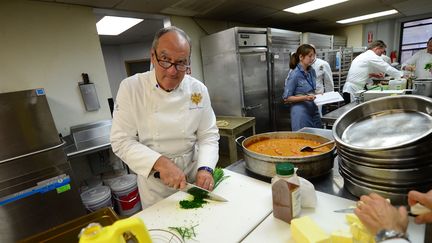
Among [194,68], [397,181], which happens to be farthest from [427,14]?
[397,181]

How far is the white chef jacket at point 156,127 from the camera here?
1.34 m

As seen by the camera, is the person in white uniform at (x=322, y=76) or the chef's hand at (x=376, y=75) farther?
the chef's hand at (x=376, y=75)

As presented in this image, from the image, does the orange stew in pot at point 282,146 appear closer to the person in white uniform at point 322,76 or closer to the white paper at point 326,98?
the white paper at point 326,98

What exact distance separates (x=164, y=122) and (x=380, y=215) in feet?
3.61

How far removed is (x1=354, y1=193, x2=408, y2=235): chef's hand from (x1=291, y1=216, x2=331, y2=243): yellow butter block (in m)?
0.13

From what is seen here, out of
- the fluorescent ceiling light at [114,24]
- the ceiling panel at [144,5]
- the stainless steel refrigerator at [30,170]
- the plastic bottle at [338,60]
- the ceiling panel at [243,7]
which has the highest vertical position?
the fluorescent ceiling light at [114,24]

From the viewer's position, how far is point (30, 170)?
206cm

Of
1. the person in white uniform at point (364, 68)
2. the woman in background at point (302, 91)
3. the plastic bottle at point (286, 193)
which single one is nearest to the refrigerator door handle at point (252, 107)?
the woman in background at point (302, 91)

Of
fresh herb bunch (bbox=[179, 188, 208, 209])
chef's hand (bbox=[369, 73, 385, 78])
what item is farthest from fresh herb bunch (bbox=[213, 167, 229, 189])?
chef's hand (bbox=[369, 73, 385, 78])

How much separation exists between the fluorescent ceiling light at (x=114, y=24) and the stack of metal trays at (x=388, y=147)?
3.81 metres

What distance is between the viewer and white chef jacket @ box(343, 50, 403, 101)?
4.08 meters

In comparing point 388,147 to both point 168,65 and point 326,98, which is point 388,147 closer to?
point 168,65

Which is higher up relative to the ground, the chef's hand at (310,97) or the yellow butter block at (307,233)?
→ the chef's hand at (310,97)

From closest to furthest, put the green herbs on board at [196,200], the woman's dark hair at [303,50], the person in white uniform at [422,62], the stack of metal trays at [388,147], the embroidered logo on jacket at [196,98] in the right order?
the stack of metal trays at [388,147]
the green herbs on board at [196,200]
the embroidered logo on jacket at [196,98]
the woman's dark hair at [303,50]
the person in white uniform at [422,62]
